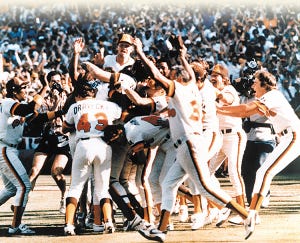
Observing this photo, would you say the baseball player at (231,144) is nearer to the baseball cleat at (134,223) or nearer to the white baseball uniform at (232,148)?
the white baseball uniform at (232,148)

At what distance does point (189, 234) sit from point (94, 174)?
1313mm

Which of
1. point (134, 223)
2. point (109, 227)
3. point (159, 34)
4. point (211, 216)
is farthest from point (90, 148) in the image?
point (159, 34)

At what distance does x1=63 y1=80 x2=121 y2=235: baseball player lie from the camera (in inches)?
308

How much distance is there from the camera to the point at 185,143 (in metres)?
7.21

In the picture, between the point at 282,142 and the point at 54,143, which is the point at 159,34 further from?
A: the point at 282,142

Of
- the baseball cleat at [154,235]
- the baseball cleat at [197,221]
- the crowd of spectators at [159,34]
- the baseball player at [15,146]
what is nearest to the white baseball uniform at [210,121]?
the baseball cleat at [197,221]

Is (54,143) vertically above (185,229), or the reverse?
(54,143)

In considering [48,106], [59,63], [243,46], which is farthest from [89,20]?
[48,106]

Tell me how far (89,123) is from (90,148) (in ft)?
0.97

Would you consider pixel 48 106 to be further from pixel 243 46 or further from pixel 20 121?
pixel 243 46

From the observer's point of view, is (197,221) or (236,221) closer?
(197,221)

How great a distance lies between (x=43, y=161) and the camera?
9.53m

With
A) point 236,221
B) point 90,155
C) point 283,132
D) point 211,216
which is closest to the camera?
point 90,155

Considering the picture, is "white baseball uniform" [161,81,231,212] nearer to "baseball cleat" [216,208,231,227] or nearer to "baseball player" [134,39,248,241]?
"baseball player" [134,39,248,241]
